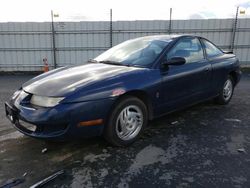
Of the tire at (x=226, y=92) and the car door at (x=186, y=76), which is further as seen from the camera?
the tire at (x=226, y=92)

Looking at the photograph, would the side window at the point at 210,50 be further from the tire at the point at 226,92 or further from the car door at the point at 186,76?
the tire at the point at 226,92

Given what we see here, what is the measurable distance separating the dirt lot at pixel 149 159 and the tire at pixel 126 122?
13 cm

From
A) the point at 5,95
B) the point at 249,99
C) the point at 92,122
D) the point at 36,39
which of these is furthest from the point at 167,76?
the point at 36,39

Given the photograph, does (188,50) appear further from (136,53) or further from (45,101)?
(45,101)

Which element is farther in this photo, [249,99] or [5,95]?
[5,95]

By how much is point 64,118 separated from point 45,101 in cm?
32

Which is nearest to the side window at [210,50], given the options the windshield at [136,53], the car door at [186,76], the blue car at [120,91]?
the blue car at [120,91]

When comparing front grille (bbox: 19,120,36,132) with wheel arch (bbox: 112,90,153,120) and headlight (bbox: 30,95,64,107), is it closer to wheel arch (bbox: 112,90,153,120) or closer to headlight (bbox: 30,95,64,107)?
headlight (bbox: 30,95,64,107)

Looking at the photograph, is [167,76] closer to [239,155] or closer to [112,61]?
[112,61]

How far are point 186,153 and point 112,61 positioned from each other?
176 centimetres

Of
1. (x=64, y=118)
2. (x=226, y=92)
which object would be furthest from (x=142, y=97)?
(x=226, y=92)

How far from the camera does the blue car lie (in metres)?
2.72

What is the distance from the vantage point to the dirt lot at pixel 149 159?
2516 millimetres

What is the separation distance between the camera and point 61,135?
2711mm
